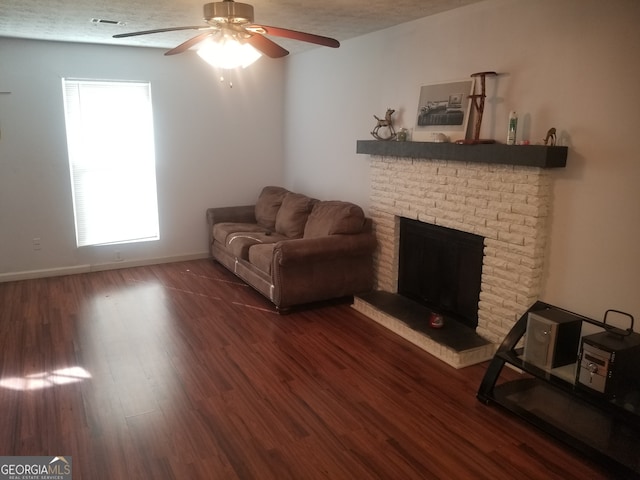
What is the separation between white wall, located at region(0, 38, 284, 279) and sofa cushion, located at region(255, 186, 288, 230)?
40 cm

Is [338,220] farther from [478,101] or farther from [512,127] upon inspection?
[512,127]

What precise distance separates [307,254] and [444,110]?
1625 mm

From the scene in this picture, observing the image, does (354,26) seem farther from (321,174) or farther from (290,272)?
(290,272)

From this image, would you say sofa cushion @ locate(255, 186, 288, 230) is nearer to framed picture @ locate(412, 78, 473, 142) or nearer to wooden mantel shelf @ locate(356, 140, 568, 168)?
wooden mantel shelf @ locate(356, 140, 568, 168)

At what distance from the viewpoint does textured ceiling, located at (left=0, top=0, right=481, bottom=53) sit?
3428 mm

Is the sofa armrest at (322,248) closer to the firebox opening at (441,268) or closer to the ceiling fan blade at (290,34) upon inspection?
the firebox opening at (441,268)

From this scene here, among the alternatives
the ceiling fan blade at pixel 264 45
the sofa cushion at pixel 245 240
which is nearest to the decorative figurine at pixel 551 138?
the ceiling fan blade at pixel 264 45

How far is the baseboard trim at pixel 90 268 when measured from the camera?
5.12 meters

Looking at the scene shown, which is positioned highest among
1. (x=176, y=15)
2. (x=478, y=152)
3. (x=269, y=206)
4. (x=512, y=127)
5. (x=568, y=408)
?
(x=176, y=15)

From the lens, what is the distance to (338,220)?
14.5ft

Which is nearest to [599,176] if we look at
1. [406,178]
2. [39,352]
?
[406,178]

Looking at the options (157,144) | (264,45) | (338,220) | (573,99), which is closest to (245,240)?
(338,220)

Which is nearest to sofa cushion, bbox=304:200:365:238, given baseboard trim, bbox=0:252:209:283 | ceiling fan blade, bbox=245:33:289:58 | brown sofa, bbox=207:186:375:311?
brown sofa, bbox=207:186:375:311

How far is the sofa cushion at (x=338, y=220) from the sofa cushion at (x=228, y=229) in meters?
0.97
